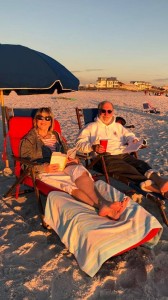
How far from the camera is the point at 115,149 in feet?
16.2

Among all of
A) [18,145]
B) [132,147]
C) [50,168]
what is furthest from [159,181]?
[18,145]

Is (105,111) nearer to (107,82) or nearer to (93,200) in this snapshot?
(93,200)

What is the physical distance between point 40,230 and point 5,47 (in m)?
2.63

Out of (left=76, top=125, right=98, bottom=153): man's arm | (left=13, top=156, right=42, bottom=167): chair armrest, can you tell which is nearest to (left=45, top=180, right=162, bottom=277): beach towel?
(left=13, top=156, right=42, bottom=167): chair armrest

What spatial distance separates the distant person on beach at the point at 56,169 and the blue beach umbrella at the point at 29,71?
1.32 ft

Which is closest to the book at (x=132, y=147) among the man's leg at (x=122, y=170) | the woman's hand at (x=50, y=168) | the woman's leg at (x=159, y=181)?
the man's leg at (x=122, y=170)

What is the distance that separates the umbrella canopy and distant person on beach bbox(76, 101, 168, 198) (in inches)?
28.9

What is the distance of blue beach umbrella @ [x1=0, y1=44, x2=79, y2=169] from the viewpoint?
4.09m

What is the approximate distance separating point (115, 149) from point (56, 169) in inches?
51.7

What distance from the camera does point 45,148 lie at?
4.39 metres

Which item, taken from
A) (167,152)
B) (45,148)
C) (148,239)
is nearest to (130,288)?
(148,239)

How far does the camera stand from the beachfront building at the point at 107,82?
121 meters

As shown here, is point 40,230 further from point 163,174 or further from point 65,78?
point 163,174

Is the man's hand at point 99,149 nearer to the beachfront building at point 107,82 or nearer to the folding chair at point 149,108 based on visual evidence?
the folding chair at point 149,108
